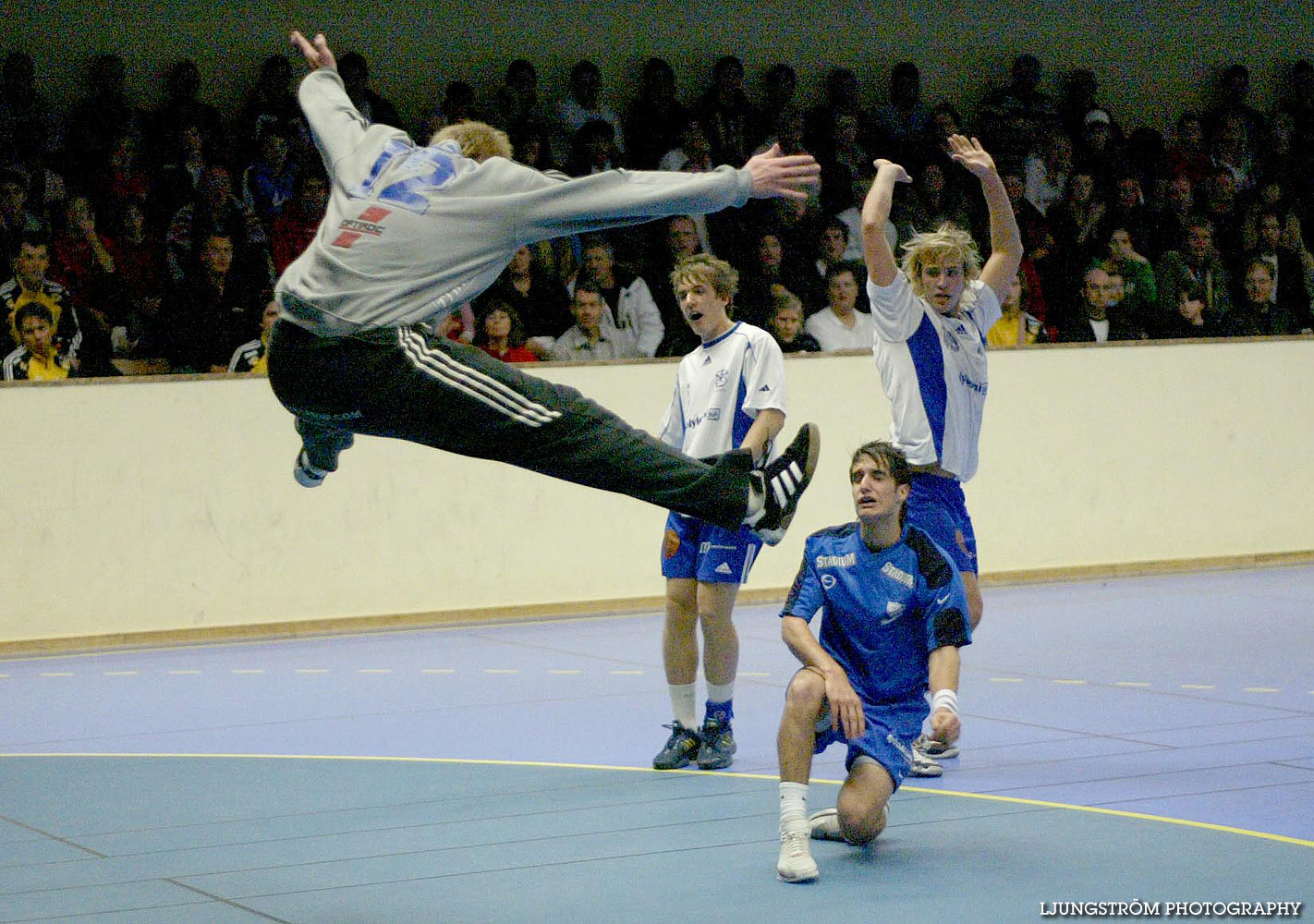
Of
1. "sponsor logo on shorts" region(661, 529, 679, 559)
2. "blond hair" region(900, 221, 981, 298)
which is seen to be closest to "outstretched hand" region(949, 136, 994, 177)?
"blond hair" region(900, 221, 981, 298)

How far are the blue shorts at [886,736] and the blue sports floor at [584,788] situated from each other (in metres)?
0.29

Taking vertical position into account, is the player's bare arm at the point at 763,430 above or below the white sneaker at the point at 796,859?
above

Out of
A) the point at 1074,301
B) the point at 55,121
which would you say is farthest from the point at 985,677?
the point at 55,121

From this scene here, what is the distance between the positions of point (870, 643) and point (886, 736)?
1.11 ft

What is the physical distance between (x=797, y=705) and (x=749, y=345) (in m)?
2.24

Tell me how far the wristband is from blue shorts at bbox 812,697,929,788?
0.95 feet

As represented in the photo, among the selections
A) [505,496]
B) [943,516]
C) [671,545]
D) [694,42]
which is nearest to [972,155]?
[943,516]

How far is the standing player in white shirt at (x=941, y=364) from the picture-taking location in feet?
23.5

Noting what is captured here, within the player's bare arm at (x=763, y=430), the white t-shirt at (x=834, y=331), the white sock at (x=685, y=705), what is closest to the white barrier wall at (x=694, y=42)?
the white t-shirt at (x=834, y=331)

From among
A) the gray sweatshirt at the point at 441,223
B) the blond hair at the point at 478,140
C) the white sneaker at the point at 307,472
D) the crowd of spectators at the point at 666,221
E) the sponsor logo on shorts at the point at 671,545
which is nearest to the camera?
the gray sweatshirt at the point at 441,223

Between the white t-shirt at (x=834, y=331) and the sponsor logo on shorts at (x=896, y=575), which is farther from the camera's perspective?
the white t-shirt at (x=834, y=331)

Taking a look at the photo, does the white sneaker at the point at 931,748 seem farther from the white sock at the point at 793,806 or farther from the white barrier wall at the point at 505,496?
the white barrier wall at the point at 505,496

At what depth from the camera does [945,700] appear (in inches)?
210


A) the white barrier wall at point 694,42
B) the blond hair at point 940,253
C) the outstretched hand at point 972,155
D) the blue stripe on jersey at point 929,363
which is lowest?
the blue stripe on jersey at point 929,363
